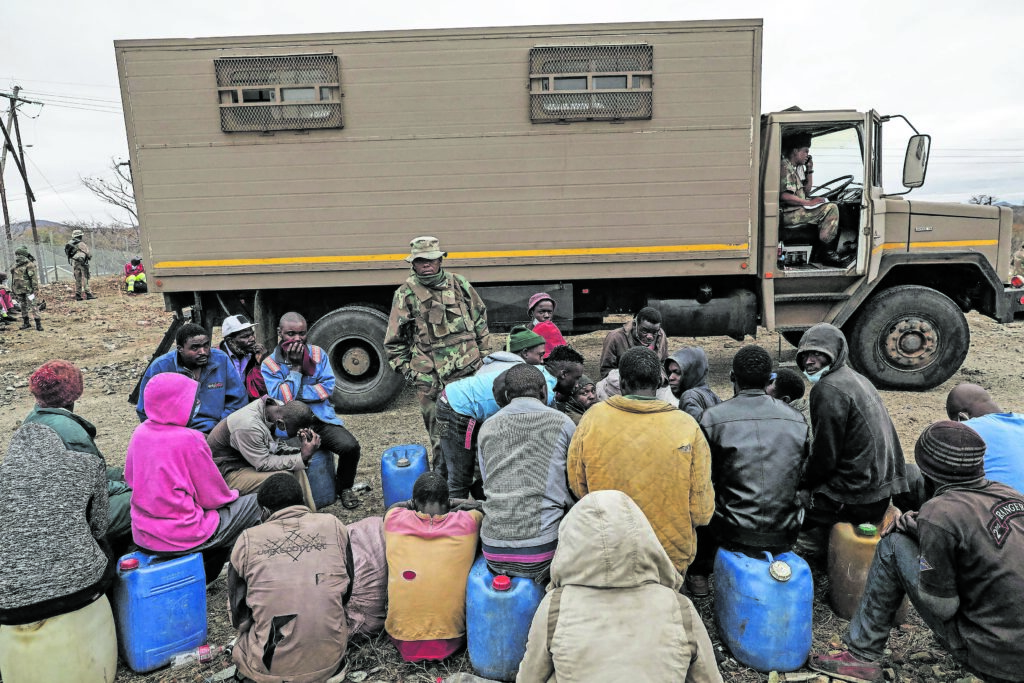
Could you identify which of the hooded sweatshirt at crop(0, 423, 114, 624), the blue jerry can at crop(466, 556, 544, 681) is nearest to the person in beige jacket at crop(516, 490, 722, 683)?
the blue jerry can at crop(466, 556, 544, 681)

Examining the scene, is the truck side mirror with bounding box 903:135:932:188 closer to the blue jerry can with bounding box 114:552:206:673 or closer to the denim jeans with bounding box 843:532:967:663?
the denim jeans with bounding box 843:532:967:663

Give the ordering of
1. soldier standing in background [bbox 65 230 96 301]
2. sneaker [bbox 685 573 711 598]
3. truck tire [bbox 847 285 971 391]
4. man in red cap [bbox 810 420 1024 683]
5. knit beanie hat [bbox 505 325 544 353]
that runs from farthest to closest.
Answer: soldier standing in background [bbox 65 230 96 301], truck tire [bbox 847 285 971 391], knit beanie hat [bbox 505 325 544 353], sneaker [bbox 685 573 711 598], man in red cap [bbox 810 420 1024 683]

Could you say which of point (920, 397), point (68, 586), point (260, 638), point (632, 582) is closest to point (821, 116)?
point (920, 397)

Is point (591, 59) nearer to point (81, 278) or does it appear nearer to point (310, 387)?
point (310, 387)

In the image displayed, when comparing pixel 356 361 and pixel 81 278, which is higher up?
pixel 81 278

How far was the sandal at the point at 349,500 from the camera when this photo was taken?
4375 millimetres

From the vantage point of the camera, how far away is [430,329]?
15.5ft

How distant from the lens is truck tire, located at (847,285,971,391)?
6.39 metres

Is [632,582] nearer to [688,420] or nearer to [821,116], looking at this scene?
[688,420]

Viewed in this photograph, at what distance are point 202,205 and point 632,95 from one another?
406 centimetres

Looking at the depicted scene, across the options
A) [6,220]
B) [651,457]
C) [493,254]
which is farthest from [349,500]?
[6,220]

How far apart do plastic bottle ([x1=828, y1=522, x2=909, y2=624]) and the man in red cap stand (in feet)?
1.58

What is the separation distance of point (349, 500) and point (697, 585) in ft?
Result: 7.78

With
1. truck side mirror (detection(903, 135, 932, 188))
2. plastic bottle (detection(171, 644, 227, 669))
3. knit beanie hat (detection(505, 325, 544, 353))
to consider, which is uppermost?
truck side mirror (detection(903, 135, 932, 188))
